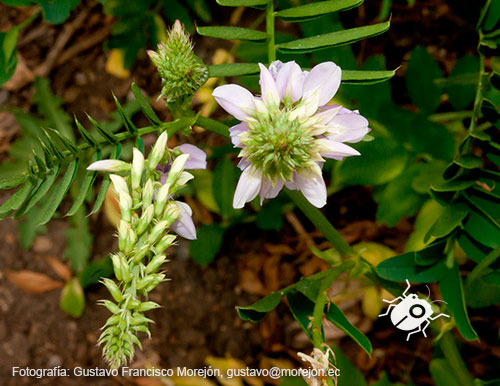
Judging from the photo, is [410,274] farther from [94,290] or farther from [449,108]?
[94,290]

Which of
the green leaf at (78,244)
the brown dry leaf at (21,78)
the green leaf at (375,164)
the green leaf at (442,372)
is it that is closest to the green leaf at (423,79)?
the green leaf at (375,164)

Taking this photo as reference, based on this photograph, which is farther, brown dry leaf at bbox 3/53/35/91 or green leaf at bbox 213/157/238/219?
brown dry leaf at bbox 3/53/35/91

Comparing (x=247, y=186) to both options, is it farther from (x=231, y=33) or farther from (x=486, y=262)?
(x=486, y=262)

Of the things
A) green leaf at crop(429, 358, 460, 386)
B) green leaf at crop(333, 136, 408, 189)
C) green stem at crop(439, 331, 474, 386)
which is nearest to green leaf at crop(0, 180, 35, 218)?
green leaf at crop(333, 136, 408, 189)

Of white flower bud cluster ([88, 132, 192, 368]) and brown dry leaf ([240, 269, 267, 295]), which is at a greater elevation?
white flower bud cluster ([88, 132, 192, 368])

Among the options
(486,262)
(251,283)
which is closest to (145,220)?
(486,262)

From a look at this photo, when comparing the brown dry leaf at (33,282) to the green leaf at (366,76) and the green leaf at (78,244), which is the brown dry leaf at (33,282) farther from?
the green leaf at (366,76)

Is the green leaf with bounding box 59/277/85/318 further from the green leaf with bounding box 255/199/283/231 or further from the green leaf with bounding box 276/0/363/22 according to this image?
the green leaf with bounding box 276/0/363/22
